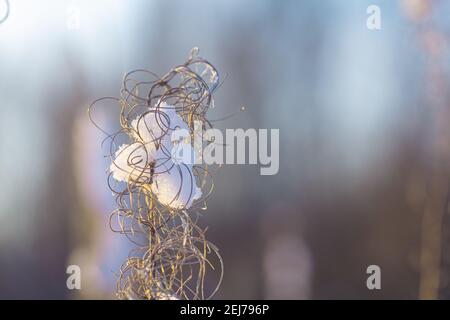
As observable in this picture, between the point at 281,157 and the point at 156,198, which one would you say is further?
the point at 281,157

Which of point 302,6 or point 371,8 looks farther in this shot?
point 302,6

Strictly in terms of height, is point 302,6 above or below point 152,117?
above

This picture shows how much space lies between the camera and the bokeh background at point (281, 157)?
7.77ft

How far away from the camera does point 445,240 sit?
1.77m

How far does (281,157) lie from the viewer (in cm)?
257

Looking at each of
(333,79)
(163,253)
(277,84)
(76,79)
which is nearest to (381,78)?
(333,79)

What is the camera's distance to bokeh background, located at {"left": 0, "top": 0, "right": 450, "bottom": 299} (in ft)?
7.77

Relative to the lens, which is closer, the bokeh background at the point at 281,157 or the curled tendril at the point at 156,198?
the curled tendril at the point at 156,198

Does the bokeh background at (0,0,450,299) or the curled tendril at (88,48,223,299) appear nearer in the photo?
the curled tendril at (88,48,223,299)

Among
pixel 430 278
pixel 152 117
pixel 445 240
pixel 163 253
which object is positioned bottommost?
pixel 430 278

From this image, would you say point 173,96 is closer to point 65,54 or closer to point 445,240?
point 445,240

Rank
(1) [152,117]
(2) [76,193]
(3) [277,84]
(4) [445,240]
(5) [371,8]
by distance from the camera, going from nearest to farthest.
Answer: (1) [152,117] < (4) [445,240] < (5) [371,8] < (2) [76,193] < (3) [277,84]

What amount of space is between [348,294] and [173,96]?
1.92 meters

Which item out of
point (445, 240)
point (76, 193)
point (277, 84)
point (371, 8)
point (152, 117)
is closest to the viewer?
point (152, 117)
